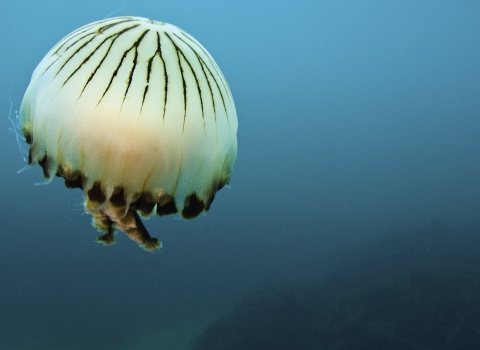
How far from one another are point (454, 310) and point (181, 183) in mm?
14327

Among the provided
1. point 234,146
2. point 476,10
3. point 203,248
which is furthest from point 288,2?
point 234,146

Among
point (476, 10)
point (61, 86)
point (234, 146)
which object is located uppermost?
point (476, 10)

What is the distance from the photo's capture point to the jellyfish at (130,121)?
1932 millimetres

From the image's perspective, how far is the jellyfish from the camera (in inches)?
76.0

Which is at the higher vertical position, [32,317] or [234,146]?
[32,317]

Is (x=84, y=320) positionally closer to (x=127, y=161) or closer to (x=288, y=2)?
(x=127, y=161)

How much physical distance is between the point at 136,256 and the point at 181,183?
60.1 feet

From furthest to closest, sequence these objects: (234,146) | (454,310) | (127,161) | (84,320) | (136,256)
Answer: (136,256) → (84,320) → (454,310) → (234,146) → (127,161)

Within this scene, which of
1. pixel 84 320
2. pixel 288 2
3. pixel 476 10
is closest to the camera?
pixel 84 320

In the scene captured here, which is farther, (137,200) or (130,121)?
(137,200)

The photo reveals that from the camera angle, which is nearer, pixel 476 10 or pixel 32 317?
pixel 32 317

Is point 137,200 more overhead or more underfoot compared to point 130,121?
more underfoot

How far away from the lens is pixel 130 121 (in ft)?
6.26

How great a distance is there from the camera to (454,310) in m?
13.8
